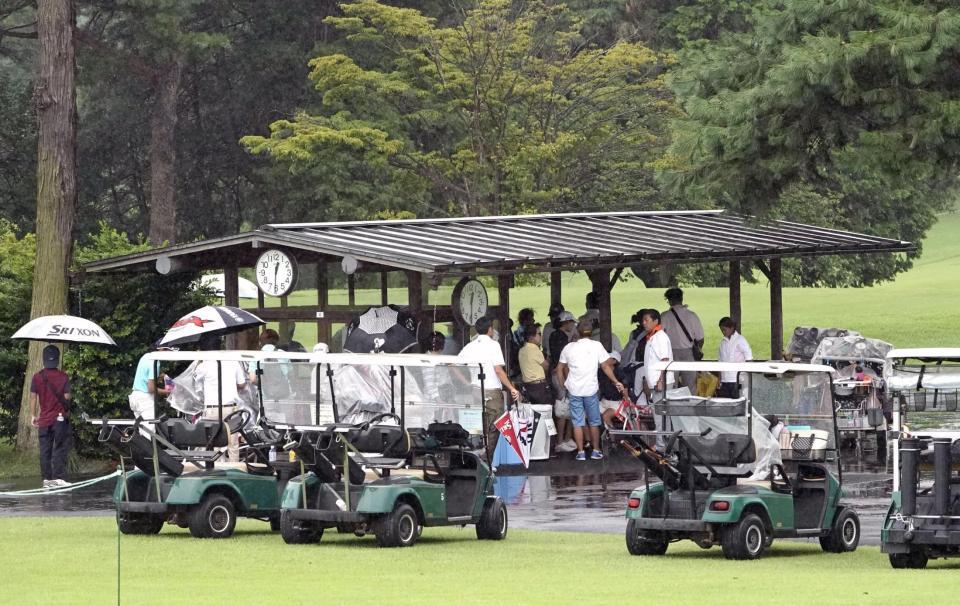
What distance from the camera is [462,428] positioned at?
15047 millimetres

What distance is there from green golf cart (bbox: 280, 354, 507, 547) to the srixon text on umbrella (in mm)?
6148

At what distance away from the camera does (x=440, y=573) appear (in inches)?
503

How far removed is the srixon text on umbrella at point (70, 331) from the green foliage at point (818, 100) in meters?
7.09

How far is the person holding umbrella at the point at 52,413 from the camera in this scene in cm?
2025

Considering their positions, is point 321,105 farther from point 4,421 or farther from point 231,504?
point 231,504

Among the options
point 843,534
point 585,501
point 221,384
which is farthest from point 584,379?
point 843,534

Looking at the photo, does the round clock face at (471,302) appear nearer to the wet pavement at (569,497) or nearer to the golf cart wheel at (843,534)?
the wet pavement at (569,497)

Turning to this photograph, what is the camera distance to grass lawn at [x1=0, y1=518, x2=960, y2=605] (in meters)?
11.4

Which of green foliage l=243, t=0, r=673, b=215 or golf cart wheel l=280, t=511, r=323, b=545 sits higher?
green foliage l=243, t=0, r=673, b=215

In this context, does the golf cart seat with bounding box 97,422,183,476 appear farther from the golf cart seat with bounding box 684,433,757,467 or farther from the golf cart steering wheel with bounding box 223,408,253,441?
the golf cart seat with bounding box 684,433,757,467

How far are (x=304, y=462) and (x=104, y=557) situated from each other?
1752 mm

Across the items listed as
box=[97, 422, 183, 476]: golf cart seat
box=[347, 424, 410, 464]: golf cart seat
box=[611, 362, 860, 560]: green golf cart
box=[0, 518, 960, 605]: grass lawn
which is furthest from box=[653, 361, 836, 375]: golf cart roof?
box=[97, 422, 183, 476]: golf cart seat

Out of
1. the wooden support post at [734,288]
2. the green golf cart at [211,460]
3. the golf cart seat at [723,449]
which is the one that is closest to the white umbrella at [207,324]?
the green golf cart at [211,460]

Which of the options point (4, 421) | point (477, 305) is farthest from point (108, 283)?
point (477, 305)
